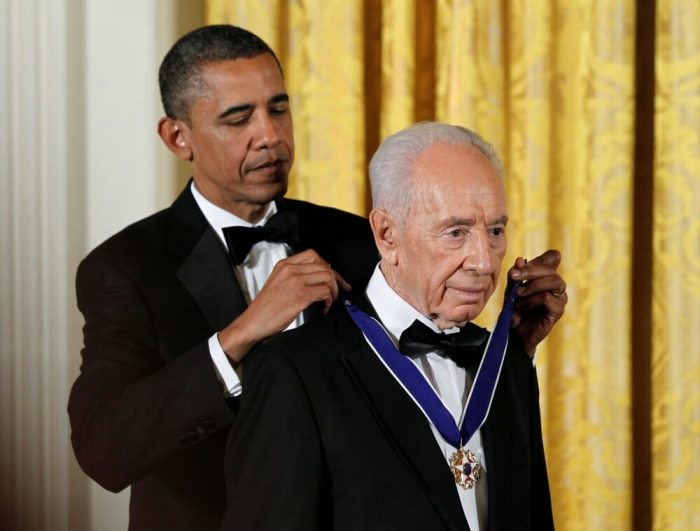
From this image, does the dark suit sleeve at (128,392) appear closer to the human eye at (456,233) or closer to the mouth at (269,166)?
the mouth at (269,166)

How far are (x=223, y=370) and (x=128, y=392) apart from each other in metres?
0.19

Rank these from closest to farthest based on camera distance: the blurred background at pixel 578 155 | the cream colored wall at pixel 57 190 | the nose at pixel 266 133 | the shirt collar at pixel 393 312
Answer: the shirt collar at pixel 393 312, the nose at pixel 266 133, the cream colored wall at pixel 57 190, the blurred background at pixel 578 155

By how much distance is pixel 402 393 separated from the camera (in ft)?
4.61

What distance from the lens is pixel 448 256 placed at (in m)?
1.37

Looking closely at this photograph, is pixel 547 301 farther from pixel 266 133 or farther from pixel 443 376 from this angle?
pixel 266 133

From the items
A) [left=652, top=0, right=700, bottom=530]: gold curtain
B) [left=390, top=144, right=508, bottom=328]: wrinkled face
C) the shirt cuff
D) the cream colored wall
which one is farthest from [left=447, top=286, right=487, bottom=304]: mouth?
[left=652, top=0, right=700, bottom=530]: gold curtain

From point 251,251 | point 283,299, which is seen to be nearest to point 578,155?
point 251,251

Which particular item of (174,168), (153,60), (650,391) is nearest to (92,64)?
(153,60)

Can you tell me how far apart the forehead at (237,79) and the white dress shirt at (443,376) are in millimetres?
403

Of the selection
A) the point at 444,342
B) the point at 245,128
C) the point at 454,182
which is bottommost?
the point at 444,342

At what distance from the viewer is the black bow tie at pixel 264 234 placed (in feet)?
5.59

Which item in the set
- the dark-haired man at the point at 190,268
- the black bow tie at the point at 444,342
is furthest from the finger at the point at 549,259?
the black bow tie at the point at 444,342

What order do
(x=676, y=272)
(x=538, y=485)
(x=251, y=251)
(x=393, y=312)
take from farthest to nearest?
(x=676, y=272), (x=251, y=251), (x=538, y=485), (x=393, y=312)

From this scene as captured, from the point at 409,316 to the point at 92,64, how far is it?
1042mm
